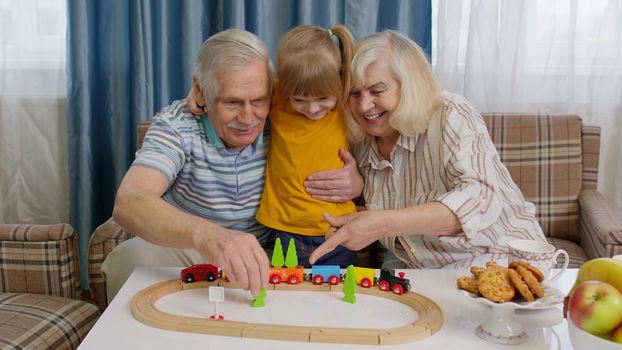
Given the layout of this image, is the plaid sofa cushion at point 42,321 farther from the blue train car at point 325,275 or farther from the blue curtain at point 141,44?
the blue curtain at point 141,44

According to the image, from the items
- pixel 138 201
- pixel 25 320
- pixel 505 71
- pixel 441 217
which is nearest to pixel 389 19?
pixel 505 71

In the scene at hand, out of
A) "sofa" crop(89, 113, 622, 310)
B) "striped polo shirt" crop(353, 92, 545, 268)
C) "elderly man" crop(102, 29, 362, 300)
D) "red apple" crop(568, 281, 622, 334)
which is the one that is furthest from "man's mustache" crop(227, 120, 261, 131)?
"red apple" crop(568, 281, 622, 334)

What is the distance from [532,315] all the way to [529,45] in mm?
1857

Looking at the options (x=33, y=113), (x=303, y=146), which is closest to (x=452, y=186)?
(x=303, y=146)

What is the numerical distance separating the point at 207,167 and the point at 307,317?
0.74 meters

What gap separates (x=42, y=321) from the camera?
6.85ft

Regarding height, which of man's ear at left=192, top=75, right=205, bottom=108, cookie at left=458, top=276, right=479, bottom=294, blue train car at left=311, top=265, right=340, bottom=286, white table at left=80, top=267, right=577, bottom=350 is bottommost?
white table at left=80, top=267, right=577, bottom=350

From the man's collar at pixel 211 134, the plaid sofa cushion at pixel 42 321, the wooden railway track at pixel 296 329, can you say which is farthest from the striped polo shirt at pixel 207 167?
the wooden railway track at pixel 296 329

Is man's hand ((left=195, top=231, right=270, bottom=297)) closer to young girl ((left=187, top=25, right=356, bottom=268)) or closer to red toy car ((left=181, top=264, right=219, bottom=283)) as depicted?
red toy car ((left=181, top=264, right=219, bottom=283))

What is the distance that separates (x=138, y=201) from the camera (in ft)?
5.97

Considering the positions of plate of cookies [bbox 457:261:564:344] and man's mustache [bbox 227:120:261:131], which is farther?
man's mustache [bbox 227:120:261:131]

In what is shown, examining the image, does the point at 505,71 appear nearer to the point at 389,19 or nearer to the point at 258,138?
the point at 389,19

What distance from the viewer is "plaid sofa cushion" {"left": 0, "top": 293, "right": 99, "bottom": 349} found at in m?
1.98

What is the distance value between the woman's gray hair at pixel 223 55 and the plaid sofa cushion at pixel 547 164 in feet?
4.04
